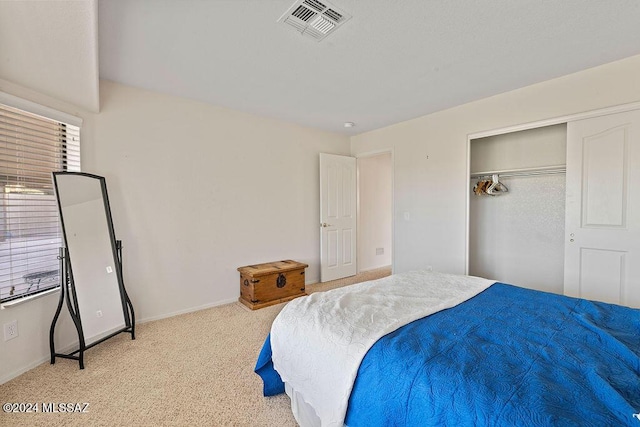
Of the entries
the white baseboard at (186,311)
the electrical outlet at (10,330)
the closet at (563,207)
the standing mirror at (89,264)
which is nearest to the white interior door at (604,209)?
the closet at (563,207)

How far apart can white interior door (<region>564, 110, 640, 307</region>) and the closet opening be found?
41 centimetres

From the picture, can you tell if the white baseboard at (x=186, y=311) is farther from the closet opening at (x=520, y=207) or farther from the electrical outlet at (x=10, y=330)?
the closet opening at (x=520, y=207)

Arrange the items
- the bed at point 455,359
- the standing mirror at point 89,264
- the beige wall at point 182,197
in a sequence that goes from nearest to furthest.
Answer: the bed at point 455,359 → the standing mirror at point 89,264 → the beige wall at point 182,197

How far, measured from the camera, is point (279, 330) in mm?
1603

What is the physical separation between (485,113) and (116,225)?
4120mm

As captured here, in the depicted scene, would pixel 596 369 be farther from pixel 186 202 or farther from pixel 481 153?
pixel 186 202

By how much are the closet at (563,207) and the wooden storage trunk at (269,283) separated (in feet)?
7.73

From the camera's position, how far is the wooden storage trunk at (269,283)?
11.1 feet

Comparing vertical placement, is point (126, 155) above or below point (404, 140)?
below

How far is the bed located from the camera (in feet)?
2.91

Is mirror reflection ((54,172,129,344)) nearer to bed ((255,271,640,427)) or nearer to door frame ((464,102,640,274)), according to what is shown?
bed ((255,271,640,427))

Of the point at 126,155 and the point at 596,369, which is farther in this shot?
the point at 126,155

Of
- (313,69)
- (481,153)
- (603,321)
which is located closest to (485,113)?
(481,153)

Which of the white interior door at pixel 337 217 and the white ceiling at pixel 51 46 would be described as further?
the white interior door at pixel 337 217
